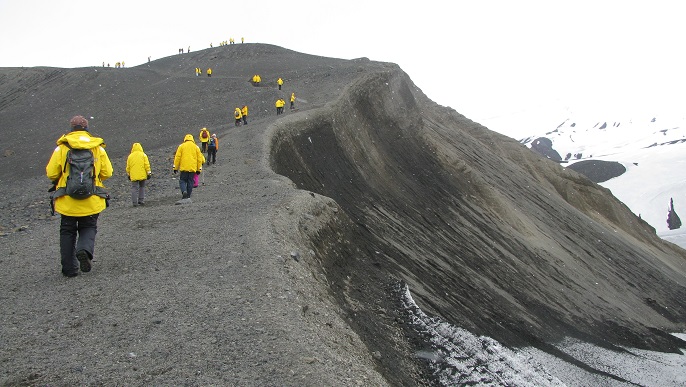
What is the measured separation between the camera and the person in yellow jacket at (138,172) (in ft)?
41.4

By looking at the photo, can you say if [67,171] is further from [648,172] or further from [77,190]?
[648,172]

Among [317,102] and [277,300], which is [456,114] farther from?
[277,300]

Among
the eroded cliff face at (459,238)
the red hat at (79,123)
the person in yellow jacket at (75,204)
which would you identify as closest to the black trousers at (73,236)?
the person in yellow jacket at (75,204)

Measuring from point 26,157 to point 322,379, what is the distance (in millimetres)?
25443

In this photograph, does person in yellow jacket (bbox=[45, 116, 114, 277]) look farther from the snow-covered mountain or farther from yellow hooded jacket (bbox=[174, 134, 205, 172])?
the snow-covered mountain

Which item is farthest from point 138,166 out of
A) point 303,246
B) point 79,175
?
point 79,175

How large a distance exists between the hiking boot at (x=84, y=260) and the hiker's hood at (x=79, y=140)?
1297 mm

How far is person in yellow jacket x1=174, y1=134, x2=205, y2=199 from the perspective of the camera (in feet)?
40.5

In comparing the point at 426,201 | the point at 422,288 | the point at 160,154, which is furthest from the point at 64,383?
A: the point at 426,201

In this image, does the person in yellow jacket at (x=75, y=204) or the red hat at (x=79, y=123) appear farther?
the red hat at (x=79, y=123)

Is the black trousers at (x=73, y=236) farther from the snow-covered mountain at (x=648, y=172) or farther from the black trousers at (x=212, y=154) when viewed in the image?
the snow-covered mountain at (x=648, y=172)

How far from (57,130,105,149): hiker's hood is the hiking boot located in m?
1.30

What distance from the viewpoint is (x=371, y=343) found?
7379 mm

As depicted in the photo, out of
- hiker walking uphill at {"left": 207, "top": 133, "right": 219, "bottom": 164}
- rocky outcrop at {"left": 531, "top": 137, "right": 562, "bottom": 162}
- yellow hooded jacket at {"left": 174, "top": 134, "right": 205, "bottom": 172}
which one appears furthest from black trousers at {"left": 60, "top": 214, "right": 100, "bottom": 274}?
rocky outcrop at {"left": 531, "top": 137, "right": 562, "bottom": 162}
